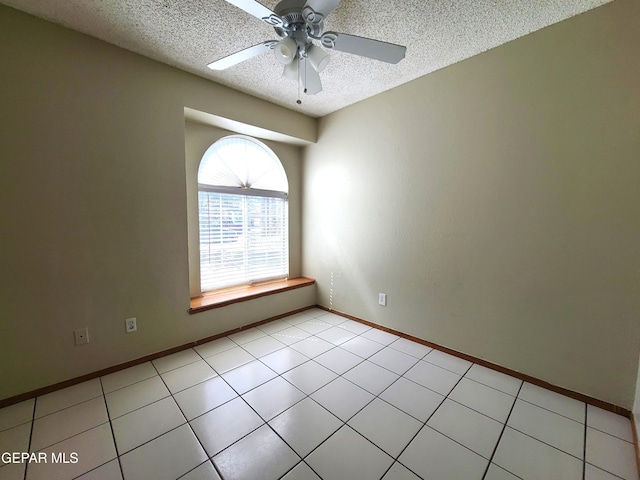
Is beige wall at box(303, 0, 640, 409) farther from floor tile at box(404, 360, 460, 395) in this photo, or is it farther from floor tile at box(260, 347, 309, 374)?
floor tile at box(260, 347, 309, 374)

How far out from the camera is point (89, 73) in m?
1.85

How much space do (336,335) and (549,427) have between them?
1.67m

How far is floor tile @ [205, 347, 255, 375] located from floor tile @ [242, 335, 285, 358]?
0.05 m

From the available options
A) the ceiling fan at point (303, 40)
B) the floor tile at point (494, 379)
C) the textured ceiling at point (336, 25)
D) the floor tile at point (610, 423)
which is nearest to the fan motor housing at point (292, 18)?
the ceiling fan at point (303, 40)

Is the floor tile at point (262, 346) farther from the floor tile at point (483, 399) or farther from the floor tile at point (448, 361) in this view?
the floor tile at point (483, 399)

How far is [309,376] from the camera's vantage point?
6.49 ft

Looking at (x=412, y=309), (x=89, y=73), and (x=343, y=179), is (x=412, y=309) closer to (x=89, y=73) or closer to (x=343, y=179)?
(x=343, y=179)

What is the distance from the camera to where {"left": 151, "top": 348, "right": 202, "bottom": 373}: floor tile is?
83.0 inches

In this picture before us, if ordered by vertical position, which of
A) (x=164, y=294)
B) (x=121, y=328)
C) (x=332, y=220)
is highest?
(x=332, y=220)

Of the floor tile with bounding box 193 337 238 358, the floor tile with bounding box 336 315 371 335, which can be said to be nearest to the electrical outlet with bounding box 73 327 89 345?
the floor tile with bounding box 193 337 238 358

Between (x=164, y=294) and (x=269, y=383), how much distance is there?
123 cm

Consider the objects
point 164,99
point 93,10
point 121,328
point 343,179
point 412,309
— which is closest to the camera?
point 93,10

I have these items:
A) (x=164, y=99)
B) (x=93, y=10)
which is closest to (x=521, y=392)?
(x=164, y=99)

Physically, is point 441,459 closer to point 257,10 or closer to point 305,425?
point 305,425
